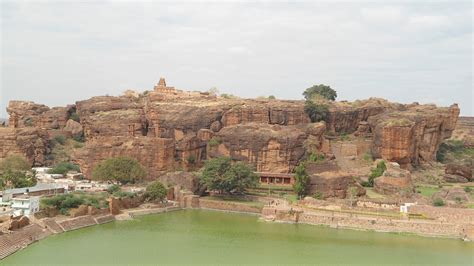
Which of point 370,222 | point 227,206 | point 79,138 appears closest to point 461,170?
point 370,222

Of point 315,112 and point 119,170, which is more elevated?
point 315,112

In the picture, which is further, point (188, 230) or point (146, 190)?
point (146, 190)

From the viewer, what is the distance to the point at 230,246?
100ft

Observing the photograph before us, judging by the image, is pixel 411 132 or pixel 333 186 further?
pixel 411 132

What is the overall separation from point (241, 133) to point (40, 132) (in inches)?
→ 882

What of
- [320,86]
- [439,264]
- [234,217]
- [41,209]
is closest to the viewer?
[439,264]

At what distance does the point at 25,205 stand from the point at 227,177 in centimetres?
1607

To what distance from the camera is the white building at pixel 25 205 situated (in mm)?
32700

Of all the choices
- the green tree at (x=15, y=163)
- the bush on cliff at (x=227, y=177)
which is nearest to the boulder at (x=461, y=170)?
the bush on cliff at (x=227, y=177)

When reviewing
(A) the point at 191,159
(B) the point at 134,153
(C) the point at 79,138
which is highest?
(C) the point at 79,138

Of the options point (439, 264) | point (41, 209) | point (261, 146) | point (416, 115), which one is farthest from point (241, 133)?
point (439, 264)

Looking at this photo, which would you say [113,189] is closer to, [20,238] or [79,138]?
[20,238]

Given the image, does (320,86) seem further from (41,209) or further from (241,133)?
(41,209)

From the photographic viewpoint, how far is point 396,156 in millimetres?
52250
